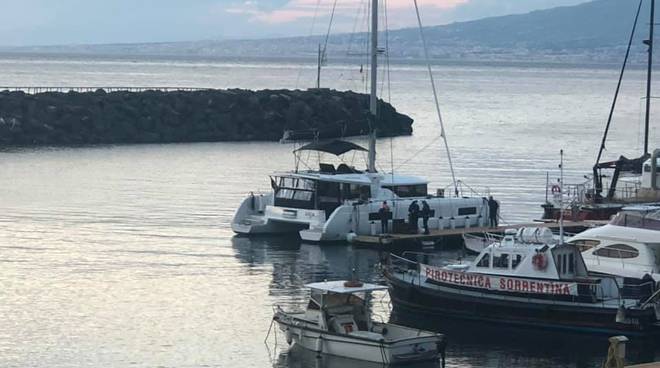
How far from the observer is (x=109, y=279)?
32.1 meters

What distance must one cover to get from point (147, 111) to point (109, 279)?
1674 inches

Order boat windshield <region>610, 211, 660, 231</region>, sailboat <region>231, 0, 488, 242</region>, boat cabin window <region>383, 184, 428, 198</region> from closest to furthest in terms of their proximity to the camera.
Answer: boat windshield <region>610, 211, 660, 231</region>
sailboat <region>231, 0, 488, 242</region>
boat cabin window <region>383, 184, 428, 198</region>

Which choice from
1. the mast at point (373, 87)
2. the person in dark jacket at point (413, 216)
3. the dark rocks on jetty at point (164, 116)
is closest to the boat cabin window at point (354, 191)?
the person in dark jacket at point (413, 216)

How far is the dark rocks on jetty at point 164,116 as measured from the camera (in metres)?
69.6

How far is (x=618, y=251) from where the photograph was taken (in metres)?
29.8

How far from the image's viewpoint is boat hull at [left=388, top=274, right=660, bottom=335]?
26.5 meters

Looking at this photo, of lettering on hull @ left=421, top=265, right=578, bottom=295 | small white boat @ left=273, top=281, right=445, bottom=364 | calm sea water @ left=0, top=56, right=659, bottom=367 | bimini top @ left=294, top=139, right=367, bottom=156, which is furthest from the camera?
bimini top @ left=294, top=139, right=367, bottom=156

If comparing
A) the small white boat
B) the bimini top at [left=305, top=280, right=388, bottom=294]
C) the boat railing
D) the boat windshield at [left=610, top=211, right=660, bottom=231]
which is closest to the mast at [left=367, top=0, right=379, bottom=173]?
the boat windshield at [left=610, top=211, right=660, bottom=231]

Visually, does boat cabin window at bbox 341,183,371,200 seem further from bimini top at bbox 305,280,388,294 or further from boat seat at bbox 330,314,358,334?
boat seat at bbox 330,314,358,334

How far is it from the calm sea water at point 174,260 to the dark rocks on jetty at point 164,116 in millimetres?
3191

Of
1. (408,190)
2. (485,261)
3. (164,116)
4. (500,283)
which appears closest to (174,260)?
(408,190)

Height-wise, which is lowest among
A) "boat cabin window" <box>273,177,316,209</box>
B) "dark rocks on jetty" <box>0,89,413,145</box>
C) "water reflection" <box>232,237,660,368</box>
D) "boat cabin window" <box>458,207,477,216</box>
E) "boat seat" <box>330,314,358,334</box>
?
"water reflection" <box>232,237,660,368</box>

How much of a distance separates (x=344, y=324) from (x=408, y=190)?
46.9 feet

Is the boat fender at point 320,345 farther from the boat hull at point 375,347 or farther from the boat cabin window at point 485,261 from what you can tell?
the boat cabin window at point 485,261
